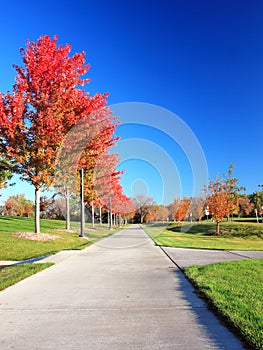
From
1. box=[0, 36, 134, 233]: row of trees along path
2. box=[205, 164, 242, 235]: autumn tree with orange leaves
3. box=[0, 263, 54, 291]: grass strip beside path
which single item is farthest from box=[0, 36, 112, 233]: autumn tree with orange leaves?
box=[205, 164, 242, 235]: autumn tree with orange leaves

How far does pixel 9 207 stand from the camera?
72.2 meters

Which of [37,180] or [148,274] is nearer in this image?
[148,274]

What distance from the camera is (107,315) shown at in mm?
4344

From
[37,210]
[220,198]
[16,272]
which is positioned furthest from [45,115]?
[220,198]

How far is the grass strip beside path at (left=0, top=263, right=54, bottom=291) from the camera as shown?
21.4 feet

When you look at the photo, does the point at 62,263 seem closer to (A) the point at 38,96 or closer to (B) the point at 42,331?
(B) the point at 42,331

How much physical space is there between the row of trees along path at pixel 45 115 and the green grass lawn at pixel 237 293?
9.37 meters

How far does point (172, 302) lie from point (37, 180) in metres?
11.2

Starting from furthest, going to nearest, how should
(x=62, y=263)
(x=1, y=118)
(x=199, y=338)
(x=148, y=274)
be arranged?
(x=1, y=118) < (x=62, y=263) < (x=148, y=274) < (x=199, y=338)

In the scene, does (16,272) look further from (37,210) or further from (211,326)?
(37,210)

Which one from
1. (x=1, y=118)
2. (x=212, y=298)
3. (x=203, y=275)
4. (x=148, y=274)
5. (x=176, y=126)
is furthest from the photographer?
(x=176, y=126)

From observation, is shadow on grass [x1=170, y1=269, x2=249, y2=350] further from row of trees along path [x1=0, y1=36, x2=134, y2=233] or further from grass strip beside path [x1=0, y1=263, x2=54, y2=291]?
row of trees along path [x1=0, y1=36, x2=134, y2=233]

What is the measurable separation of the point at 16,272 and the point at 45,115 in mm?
8477

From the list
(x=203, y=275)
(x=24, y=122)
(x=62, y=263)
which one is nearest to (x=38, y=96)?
(x=24, y=122)
